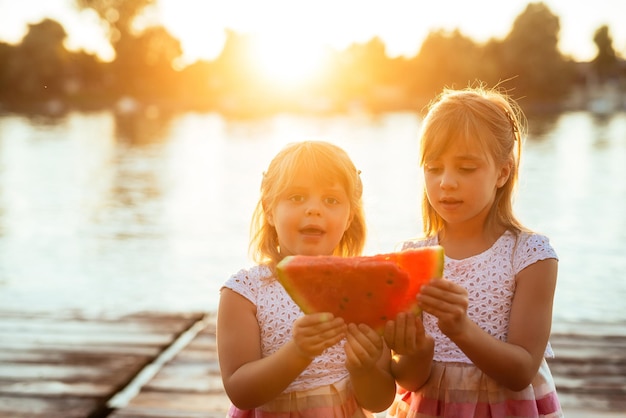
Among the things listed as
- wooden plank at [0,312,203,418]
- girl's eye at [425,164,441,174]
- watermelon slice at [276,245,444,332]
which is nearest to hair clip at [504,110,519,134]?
girl's eye at [425,164,441,174]

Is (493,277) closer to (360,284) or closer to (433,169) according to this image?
(433,169)

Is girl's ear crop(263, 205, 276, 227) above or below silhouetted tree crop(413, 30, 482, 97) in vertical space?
below

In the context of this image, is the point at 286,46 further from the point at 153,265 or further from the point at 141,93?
the point at 153,265

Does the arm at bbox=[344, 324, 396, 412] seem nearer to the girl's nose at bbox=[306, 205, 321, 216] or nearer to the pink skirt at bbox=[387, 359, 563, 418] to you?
the pink skirt at bbox=[387, 359, 563, 418]

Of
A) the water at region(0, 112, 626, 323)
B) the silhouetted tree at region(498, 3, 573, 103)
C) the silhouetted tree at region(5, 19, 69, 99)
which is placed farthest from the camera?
the silhouetted tree at region(498, 3, 573, 103)

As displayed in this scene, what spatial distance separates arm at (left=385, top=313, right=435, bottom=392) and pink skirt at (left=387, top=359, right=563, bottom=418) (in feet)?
0.22

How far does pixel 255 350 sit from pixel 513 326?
3.25 feet

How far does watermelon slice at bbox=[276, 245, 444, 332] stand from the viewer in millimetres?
2459

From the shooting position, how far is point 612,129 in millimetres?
54438

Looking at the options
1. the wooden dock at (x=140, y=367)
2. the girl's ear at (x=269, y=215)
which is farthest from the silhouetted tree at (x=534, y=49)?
the girl's ear at (x=269, y=215)

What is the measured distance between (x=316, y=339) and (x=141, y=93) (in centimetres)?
8887

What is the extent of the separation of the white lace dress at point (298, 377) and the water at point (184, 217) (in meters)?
0.63

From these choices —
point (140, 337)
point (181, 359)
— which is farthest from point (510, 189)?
point (140, 337)

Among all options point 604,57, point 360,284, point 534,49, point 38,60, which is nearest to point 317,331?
point 360,284
